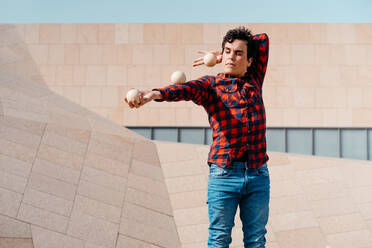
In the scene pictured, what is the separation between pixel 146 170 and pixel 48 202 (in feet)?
8.00

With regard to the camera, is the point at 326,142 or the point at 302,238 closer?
the point at 302,238

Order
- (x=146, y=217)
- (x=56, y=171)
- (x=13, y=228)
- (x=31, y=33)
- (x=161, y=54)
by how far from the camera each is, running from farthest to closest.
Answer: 1. (x=31, y=33)
2. (x=161, y=54)
3. (x=56, y=171)
4. (x=146, y=217)
5. (x=13, y=228)

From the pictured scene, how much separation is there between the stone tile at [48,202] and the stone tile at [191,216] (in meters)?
1.78

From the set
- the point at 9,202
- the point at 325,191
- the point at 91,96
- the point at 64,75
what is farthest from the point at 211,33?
the point at 9,202

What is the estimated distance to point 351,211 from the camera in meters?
7.83

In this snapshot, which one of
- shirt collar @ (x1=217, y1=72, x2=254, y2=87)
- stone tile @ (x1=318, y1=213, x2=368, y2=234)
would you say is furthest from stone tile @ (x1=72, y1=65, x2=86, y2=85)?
shirt collar @ (x1=217, y1=72, x2=254, y2=87)

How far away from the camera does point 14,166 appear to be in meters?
6.40

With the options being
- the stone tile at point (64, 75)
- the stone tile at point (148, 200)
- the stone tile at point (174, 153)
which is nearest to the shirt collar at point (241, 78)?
the stone tile at point (148, 200)

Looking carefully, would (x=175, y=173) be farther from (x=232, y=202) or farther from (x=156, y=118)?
(x=156, y=118)

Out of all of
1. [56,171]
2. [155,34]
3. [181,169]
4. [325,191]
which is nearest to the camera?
[56,171]

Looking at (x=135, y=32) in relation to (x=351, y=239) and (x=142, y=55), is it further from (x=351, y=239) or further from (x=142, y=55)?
(x=351, y=239)

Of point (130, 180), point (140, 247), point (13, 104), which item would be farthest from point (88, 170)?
point (13, 104)

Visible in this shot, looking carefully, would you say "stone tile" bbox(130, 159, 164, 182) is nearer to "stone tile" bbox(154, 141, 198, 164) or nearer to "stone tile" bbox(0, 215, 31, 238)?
"stone tile" bbox(154, 141, 198, 164)

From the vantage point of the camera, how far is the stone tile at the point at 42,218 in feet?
18.0
